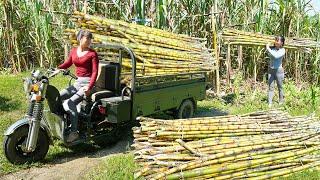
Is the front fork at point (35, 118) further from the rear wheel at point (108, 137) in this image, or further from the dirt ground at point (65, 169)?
the rear wheel at point (108, 137)

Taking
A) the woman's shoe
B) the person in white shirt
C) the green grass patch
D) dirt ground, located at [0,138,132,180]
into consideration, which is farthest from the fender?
the person in white shirt

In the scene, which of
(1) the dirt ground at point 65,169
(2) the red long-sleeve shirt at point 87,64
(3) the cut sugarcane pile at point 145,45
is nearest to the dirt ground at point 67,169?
(1) the dirt ground at point 65,169

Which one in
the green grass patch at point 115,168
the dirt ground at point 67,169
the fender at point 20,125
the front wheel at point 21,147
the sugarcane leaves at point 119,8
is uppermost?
the sugarcane leaves at point 119,8

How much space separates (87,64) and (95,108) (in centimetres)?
69

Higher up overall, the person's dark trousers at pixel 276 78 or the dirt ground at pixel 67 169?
the person's dark trousers at pixel 276 78

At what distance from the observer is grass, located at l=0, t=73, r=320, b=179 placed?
5664 mm

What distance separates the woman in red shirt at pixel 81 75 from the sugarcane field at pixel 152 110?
0.05ft

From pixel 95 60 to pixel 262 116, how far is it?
9.24ft

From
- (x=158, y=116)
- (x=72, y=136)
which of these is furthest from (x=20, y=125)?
(x=158, y=116)

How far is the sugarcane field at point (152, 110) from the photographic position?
5.37m

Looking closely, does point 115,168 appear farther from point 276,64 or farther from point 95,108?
point 276,64

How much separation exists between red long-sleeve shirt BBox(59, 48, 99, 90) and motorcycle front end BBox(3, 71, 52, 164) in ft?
2.62

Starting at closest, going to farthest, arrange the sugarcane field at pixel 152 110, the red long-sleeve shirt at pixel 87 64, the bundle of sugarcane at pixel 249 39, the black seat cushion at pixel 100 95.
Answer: the sugarcane field at pixel 152 110 < the red long-sleeve shirt at pixel 87 64 < the black seat cushion at pixel 100 95 < the bundle of sugarcane at pixel 249 39

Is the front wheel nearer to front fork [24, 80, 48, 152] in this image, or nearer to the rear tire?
front fork [24, 80, 48, 152]
